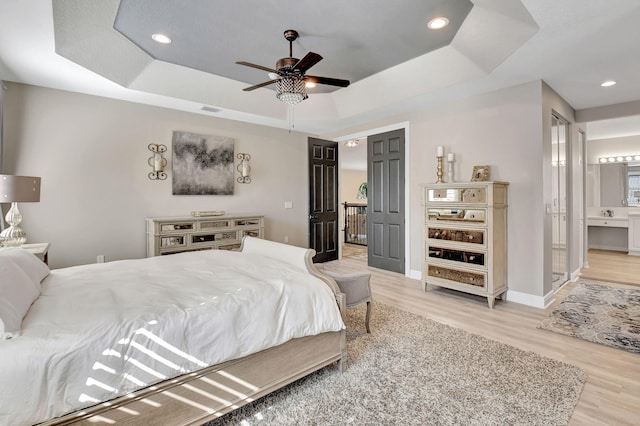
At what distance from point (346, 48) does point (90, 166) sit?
3648 mm

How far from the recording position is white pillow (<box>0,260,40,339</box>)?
1227 mm

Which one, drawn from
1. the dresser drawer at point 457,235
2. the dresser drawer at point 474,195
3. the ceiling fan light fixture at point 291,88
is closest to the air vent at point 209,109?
the ceiling fan light fixture at point 291,88

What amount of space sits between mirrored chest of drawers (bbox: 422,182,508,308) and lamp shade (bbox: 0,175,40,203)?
4357 millimetres

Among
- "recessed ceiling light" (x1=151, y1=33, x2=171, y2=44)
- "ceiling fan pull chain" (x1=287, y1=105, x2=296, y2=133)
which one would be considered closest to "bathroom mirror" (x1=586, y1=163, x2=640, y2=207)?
"ceiling fan pull chain" (x1=287, y1=105, x2=296, y2=133)

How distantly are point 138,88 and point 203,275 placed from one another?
9.85ft

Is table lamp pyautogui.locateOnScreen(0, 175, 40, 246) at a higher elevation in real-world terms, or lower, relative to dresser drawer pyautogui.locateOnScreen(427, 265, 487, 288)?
higher

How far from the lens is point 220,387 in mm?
1654

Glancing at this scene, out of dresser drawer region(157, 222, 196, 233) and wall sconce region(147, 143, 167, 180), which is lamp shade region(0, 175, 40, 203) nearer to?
dresser drawer region(157, 222, 196, 233)

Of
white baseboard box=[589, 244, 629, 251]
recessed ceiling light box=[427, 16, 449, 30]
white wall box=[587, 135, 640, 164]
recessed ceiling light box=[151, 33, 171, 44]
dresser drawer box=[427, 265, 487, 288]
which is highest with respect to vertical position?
recessed ceiling light box=[151, 33, 171, 44]

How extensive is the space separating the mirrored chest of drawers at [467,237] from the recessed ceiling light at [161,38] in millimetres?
3609

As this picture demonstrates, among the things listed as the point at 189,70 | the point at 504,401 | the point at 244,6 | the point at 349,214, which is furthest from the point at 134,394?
the point at 349,214

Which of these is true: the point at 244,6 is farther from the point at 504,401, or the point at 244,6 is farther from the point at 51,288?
the point at 504,401

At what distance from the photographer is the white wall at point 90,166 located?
12.0ft

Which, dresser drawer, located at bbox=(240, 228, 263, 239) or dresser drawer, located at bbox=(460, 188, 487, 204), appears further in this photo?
dresser drawer, located at bbox=(240, 228, 263, 239)
